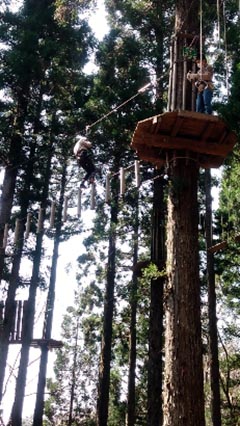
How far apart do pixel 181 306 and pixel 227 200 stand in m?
6.18

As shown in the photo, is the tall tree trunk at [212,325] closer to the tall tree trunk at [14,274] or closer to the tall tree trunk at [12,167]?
the tall tree trunk at [14,274]

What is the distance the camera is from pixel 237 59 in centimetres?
995

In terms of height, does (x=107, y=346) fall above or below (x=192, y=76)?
below

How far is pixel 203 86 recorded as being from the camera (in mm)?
6141

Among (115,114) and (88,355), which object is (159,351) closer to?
(115,114)

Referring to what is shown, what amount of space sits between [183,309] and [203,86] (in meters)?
2.89

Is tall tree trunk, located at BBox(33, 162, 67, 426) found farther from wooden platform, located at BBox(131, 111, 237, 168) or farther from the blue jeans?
the blue jeans

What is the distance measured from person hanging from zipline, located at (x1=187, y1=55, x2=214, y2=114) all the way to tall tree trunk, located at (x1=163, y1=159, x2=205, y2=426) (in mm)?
741

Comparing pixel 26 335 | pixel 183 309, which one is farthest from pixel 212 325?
pixel 183 309

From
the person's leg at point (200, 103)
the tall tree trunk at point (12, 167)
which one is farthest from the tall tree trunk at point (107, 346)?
the person's leg at point (200, 103)

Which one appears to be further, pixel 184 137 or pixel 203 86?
pixel 203 86

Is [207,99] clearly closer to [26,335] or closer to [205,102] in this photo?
[205,102]

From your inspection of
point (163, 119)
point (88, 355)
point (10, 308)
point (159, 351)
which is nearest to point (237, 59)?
point (163, 119)

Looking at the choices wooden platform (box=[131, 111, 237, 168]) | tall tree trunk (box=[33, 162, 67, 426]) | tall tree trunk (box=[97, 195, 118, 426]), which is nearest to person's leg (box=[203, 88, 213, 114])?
wooden platform (box=[131, 111, 237, 168])
